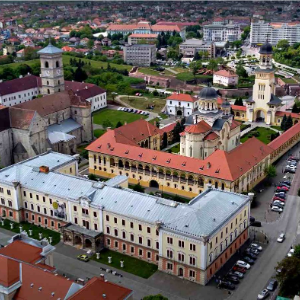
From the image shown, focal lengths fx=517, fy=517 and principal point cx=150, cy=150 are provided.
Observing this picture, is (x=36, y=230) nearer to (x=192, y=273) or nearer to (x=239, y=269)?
(x=192, y=273)

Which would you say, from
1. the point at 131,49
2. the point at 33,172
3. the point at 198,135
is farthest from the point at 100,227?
the point at 131,49

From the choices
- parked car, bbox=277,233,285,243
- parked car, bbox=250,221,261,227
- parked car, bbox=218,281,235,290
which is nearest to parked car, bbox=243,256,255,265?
parked car, bbox=218,281,235,290

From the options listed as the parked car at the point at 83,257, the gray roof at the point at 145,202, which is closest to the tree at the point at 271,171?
the gray roof at the point at 145,202

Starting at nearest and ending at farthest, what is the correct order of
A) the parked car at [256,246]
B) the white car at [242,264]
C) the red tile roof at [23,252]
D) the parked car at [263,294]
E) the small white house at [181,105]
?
1. the red tile roof at [23,252]
2. the parked car at [263,294]
3. the white car at [242,264]
4. the parked car at [256,246]
5. the small white house at [181,105]

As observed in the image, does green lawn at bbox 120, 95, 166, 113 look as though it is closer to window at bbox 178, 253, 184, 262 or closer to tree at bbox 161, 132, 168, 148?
tree at bbox 161, 132, 168, 148

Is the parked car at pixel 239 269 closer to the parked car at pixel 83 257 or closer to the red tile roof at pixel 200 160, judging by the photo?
the parked car at pixel 83 257

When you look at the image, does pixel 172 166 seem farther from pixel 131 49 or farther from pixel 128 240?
pixel 131 49
